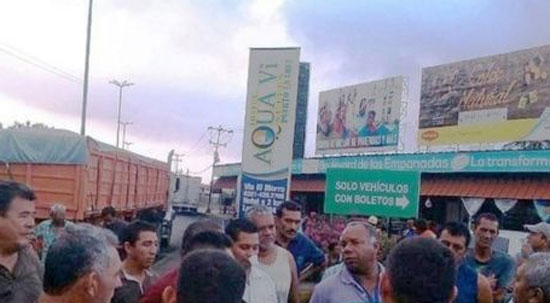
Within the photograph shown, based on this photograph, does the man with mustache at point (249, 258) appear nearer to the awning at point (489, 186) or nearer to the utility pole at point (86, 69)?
the awning at point (489, 186)

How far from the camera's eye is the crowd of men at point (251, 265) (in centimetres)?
295

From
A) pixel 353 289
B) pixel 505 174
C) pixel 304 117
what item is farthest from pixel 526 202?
pixel 353 289

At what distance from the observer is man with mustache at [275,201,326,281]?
6902mm

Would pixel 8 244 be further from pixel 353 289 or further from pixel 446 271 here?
pixel 446 271

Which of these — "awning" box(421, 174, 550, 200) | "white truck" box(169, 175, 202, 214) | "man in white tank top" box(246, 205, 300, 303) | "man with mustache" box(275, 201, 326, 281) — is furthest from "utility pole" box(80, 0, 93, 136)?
"man in white tank top" box(246, 205, 300, 303)

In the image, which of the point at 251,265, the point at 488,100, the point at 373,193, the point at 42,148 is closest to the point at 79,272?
the point at 251,265

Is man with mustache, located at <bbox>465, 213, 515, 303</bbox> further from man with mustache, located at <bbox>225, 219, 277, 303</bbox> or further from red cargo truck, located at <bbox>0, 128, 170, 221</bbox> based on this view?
Answer: red cargo truck, located at <bbox>0, 128, 170, 221</bbox>

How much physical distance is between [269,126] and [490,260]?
508 cm

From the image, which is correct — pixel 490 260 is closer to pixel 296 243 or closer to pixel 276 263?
pixel 296 243

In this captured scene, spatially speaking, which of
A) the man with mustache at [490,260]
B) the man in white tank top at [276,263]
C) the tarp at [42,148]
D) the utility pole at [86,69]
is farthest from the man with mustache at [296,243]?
the utility pole at [86,69]

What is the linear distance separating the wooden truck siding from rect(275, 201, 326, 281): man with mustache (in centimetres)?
659

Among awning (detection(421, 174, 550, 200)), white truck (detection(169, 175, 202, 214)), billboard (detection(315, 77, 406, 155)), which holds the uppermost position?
billboard (detection(315, 77, 406, 155))

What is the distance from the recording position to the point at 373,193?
11.6m

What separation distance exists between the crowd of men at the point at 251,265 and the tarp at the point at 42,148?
22.2 feet
